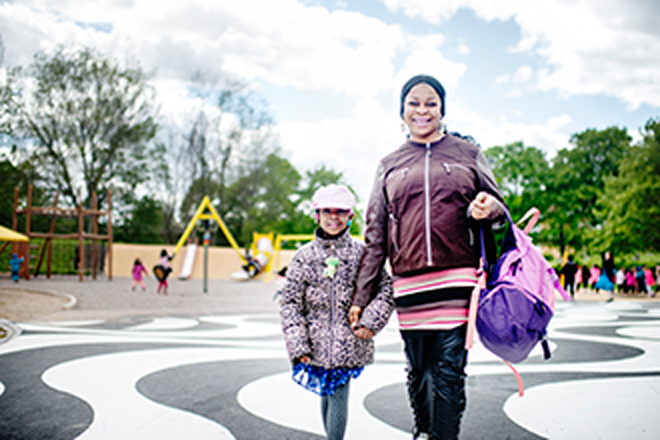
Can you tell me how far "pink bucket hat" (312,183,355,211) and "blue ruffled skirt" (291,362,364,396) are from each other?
85 centimetres

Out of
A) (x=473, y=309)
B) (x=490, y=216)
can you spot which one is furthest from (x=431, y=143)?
(x=473, y=309)

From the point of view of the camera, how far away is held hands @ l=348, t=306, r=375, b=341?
8.62 ft

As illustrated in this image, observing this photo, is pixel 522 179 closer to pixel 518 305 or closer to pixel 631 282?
pixel 631 282

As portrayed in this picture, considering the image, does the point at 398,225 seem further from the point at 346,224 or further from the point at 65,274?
the point at 65,274

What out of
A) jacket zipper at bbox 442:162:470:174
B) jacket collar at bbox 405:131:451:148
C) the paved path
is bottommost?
the paved path

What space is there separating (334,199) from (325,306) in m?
0.58

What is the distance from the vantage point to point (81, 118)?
32188 millimetres

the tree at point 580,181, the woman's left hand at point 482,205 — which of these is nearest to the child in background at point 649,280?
the tree at point 580,181

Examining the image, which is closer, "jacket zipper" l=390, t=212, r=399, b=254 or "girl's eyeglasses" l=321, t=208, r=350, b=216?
"jacket zipper" l=390, t=212, r=399, b=254

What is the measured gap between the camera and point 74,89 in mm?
31938

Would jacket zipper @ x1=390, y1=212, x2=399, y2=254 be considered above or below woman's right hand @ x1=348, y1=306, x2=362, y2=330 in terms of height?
above

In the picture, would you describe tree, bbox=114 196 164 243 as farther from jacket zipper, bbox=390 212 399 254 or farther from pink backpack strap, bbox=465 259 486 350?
pink backpack strap, bbox=465 259 486 350

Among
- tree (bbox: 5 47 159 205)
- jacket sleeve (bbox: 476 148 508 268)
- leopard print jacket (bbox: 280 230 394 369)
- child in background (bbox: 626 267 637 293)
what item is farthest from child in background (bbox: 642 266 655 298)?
tree (bbox: 5 47 159 205)

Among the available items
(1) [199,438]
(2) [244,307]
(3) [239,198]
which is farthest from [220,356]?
(3) [239,198]
